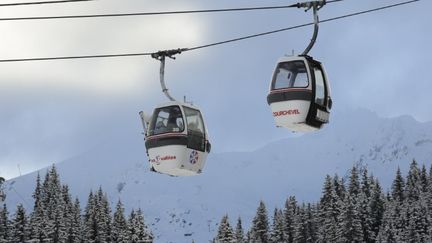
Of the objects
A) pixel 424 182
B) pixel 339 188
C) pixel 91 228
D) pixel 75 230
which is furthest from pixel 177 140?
pixel 424 182

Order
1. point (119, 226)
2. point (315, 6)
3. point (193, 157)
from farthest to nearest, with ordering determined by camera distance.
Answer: point (119, 226)
point (193, 157)
point (315, 6)

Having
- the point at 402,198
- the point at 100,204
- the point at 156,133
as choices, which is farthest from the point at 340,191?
the point at 156,133

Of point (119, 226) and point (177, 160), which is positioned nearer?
point (177, 160)

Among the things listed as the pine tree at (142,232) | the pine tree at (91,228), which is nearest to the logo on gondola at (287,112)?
the pine tree at (142,232)

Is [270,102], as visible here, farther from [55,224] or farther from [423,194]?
[423,194]

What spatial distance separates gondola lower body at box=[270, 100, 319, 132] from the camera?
32438mm

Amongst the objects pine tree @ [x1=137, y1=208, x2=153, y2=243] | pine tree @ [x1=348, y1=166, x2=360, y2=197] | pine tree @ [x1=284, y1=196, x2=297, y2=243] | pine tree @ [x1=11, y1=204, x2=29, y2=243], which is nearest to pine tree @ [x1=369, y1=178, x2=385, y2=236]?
pine tree @ [x1=348, y1=166, x2=360, y2=197]

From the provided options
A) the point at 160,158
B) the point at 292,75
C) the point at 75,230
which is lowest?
the point at 160,158

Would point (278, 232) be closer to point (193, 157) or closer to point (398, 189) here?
point (398, 189)

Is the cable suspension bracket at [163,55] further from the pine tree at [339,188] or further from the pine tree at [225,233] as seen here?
the pine tree at [339,188]

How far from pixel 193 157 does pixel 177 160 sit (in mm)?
697

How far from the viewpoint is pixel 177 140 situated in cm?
3381

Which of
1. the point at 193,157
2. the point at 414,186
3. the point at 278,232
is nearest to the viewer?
the point at 193,157

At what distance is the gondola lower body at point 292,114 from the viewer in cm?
3244
